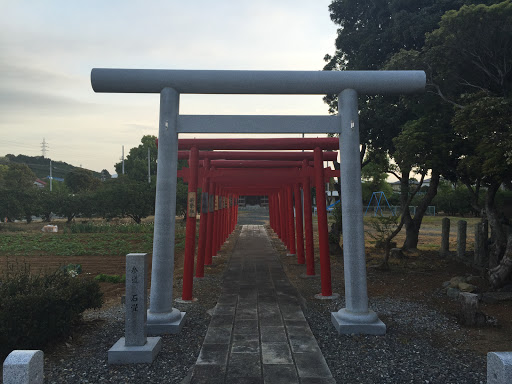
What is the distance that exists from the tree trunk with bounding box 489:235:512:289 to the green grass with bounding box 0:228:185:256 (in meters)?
12.4

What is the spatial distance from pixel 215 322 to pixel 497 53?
856cm

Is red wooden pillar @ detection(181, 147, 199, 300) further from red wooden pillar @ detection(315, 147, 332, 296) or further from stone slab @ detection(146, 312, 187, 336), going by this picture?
red wooden pillar @ detection(315, 147, 332, 296)

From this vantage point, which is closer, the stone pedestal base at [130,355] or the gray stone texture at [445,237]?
the stone pedestal base at [130,355]

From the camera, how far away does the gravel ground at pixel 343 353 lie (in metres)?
4.26

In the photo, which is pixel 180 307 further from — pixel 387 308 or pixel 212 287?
pixel 387 308

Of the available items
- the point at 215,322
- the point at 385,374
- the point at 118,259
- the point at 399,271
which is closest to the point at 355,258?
the point at 385,374

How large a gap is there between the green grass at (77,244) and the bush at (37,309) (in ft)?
31.5

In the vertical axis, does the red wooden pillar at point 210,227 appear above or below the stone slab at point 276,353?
above

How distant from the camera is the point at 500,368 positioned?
103 inches

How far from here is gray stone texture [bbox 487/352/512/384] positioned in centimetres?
259

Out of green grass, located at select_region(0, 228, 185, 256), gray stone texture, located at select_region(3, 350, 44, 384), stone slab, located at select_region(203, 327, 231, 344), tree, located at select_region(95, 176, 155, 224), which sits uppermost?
tree, located at select_region(95, 176, 155, 224)

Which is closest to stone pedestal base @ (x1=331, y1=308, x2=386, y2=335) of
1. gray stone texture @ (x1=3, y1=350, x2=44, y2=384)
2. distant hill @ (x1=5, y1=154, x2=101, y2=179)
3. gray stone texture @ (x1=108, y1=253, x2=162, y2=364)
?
gray stone texture @ (x1=108, y1=253, x2=162, y2=364)

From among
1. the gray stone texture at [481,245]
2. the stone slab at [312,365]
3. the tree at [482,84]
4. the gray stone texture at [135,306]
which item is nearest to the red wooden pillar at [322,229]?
the stone slab at [312,365]

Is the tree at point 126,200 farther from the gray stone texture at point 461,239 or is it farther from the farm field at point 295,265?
the gray stone texture at point 461,239
